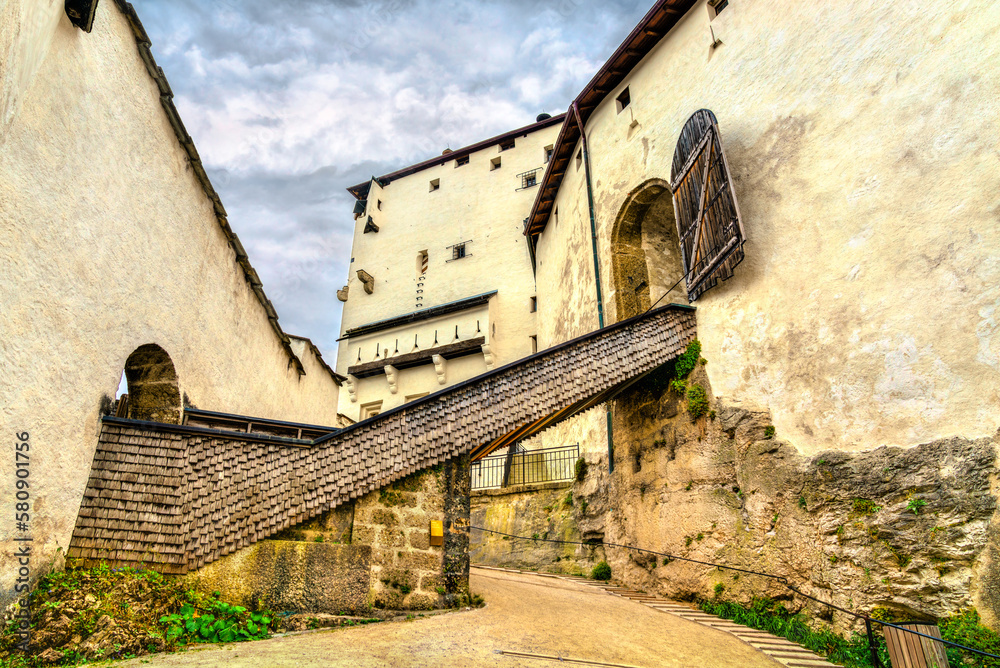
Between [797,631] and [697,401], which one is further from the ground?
[697,401]

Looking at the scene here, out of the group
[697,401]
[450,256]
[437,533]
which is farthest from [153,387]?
[450,256]

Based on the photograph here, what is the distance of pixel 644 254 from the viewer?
11.9 m

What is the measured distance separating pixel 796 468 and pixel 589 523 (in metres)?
5.26

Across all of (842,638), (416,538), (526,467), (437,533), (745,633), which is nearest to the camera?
(842,638)

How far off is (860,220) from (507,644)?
21.0 feet

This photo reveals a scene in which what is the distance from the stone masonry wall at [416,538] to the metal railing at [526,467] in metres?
6.58

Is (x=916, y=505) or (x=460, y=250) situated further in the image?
(x=460, y=250)

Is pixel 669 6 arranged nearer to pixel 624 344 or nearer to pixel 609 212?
pixel 609 212

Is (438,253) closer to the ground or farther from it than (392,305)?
farther from it

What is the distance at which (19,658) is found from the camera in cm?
478

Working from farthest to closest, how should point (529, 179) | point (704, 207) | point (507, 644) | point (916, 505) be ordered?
point (529, 179)
point (704, 207)
point (916, 505)
point (507, 644)

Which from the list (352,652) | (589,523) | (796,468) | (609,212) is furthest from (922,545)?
(609,212)

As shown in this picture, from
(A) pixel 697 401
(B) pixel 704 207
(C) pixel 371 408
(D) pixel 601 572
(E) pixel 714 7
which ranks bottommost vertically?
(D) pixel 601 572

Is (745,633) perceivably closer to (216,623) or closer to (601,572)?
(601,572)
